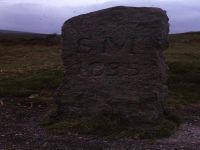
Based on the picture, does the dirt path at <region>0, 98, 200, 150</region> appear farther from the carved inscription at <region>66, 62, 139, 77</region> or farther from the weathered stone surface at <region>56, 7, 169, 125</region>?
the carved inscription at <region>66, 62, 139, 77</region>

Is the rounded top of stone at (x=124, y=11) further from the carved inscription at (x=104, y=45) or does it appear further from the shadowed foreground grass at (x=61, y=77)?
the shadowed foreground grass at (x=61, y=77)

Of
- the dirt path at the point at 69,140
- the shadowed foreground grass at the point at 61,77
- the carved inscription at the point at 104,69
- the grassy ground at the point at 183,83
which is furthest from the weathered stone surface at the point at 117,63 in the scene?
the grassy ground at the point at 183,83

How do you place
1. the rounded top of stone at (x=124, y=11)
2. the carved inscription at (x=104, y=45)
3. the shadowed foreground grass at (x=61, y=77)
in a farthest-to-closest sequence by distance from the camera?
1. the carved inscription at (x=104, y=45)
2. the rounded top of stone at (x=124, y=11)
3. the shadowed foreground grass at (x=61, y=77)

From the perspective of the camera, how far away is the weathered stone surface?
627 inches

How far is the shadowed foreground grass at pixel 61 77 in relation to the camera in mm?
15633

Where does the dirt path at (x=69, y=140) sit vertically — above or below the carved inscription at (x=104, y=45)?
below

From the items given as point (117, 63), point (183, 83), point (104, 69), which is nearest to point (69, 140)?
point (104, 69)

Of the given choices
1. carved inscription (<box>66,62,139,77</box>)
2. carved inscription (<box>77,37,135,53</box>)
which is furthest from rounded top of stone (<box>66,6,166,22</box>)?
carved inscription (<box>66,62,139,77</box>)

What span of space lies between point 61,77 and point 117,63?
7.84 m

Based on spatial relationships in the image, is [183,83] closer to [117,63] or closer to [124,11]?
[117,63]

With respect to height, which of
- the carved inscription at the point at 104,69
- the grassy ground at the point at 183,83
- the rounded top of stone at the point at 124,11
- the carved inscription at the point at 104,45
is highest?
the rounded top of stone at the point at 124,11

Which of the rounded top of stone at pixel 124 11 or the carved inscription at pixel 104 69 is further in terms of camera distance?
the carved inscription at pixel 104 69

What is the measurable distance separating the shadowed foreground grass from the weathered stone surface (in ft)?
1.53

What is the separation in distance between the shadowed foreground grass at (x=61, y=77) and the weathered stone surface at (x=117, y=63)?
0.47 metres
